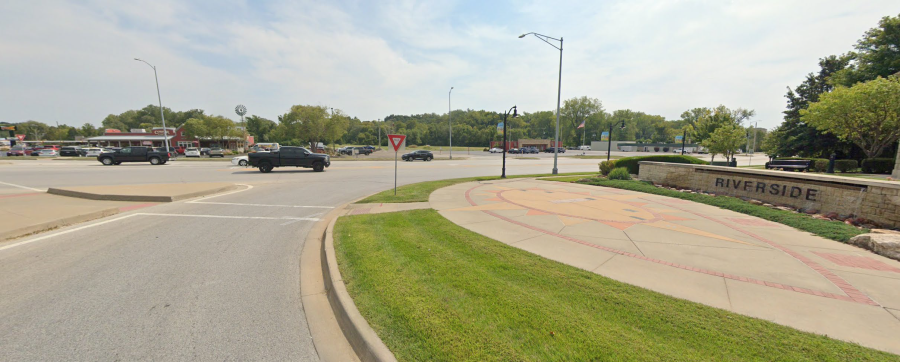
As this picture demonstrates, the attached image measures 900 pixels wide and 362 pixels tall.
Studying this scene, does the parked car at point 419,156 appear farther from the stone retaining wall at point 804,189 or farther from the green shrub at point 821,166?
the green shrub at point 821,166

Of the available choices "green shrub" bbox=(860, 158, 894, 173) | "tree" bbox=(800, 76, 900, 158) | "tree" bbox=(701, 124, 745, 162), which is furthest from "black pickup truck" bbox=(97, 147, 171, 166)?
"green shrub" bbox=(860, 158, 894, 173)

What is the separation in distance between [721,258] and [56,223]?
12.8 m

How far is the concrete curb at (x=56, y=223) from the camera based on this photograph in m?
6.24

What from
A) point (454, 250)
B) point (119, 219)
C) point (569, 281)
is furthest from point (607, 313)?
point (119, 219)

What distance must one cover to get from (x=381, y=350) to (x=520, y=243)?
11.7ft

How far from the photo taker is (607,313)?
3.33 meters

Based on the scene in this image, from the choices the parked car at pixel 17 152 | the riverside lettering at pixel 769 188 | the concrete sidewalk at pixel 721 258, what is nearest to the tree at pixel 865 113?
the riverside lettering at pixel 769 188

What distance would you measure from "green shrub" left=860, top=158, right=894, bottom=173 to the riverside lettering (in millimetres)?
21287

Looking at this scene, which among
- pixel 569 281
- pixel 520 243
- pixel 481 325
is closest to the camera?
pixel 481 325

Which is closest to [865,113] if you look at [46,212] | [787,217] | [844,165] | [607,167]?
[844,165]

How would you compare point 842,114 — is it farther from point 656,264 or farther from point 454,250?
point 454,250

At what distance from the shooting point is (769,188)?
32.8 feet

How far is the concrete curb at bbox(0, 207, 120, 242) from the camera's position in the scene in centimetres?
624

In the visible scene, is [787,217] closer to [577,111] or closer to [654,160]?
[654,160]
